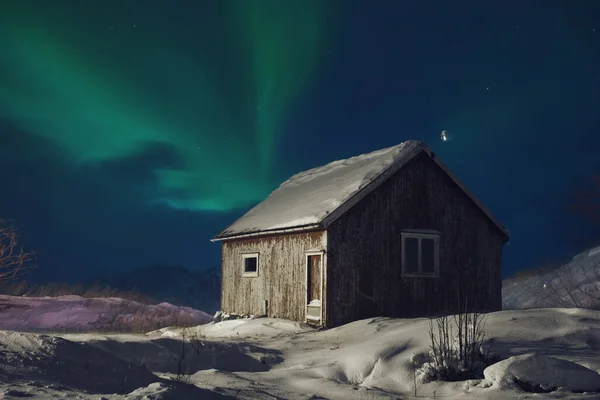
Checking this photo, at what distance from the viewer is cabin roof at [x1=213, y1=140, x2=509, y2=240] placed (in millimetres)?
15281

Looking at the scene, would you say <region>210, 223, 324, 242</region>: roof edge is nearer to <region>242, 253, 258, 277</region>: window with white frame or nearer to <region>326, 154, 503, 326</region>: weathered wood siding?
<region>326, 154, 503, 326</region>: weathered wood siding

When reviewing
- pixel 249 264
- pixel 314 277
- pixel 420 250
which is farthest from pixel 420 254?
pixel 249 264

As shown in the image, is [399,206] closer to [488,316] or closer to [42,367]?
[488,316]

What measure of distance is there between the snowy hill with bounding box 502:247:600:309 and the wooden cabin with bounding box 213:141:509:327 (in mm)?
10987

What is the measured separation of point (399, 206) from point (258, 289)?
18.4ft

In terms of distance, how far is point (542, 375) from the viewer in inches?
251

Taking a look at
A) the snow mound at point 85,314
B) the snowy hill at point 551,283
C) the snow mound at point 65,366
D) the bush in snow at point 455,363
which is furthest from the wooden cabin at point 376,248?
the snowy hill at point 551,283

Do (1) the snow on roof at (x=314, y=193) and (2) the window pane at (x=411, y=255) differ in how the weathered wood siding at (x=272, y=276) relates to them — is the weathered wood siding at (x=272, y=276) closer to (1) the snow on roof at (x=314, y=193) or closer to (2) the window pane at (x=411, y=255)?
(1) the snow on roof at (x=314, y=193)

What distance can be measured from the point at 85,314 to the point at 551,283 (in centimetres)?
2556

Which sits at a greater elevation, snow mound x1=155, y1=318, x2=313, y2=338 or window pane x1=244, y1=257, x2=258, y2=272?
window pane x1=244, y1=257, x2=258, y2=272

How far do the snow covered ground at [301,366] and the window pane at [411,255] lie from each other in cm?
472

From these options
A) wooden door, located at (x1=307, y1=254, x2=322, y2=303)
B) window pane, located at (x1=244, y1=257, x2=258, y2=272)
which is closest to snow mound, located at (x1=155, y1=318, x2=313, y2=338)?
wooden door, located at (x1=307, y1=254, x2=322, y2=303)

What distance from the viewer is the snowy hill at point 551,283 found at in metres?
28.0

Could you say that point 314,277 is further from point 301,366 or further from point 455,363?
point 455,363
